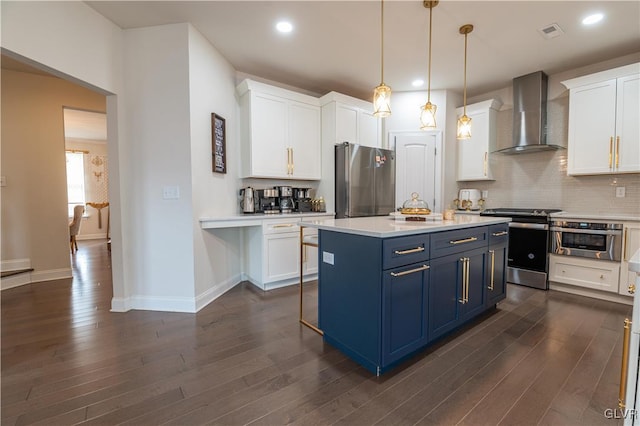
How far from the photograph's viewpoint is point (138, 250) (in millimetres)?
2830

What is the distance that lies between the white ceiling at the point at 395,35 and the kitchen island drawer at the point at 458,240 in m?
1.95

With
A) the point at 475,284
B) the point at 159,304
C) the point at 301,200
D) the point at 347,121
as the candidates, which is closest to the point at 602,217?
the point at 475,284

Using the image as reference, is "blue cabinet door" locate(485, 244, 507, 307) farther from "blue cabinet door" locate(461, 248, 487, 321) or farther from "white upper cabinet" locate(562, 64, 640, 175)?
"white upper cabinet" locate(562, 64, 640, 175)

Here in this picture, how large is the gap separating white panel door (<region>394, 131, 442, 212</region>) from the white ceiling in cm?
83

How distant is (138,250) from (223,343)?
142 centimetres

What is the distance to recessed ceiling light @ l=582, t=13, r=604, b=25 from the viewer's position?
259cm

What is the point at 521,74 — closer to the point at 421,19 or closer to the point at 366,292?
the point at 421,19

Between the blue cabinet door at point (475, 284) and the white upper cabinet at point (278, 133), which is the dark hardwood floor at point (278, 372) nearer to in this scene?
the blue cabinet door at point (475, 284)

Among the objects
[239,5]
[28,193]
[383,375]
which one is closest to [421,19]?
[239,5]

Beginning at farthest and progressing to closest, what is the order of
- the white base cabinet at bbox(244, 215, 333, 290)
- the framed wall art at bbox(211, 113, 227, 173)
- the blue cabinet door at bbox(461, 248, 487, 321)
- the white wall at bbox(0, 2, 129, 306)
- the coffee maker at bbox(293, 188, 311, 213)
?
the coffee maker at bbox(293, 188, 311, 213), the white base cabinet at bbox(244, 215, 333, 290), the framed wall art at bbox(211, 113, 227, 173), the blue cabinet door at bbox(461, 248, 487, 321), the white wall at bbox(0, 2, 129, 306)

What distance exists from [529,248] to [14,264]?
6.51 metres

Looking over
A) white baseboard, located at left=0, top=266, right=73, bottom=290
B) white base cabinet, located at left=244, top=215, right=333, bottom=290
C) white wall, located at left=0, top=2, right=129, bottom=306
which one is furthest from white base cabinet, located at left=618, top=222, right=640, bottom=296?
white baseboard, located at left=0, top=266, right=73, bottom=290

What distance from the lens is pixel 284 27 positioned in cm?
277

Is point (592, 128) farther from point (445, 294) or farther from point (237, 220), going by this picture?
point (237, 220)
